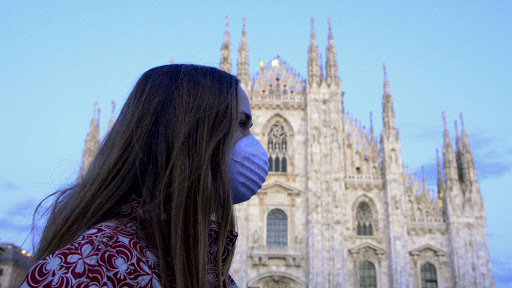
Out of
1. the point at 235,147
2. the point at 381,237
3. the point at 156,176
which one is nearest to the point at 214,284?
the point at 156,176

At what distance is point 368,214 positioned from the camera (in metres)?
25.7

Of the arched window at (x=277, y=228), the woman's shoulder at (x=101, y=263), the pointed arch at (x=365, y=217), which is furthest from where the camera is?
the arched window at (x=277, y=228)

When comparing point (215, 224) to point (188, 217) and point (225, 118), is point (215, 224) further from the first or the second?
point (225, 118)

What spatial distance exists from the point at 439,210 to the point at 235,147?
2581cm

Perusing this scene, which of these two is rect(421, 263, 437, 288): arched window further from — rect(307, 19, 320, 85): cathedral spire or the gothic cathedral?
rect(307, 19, 320, 85): cathedral spire

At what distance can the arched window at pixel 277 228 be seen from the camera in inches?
1009

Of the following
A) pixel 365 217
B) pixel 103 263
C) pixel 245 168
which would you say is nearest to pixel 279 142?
pixel 365 217

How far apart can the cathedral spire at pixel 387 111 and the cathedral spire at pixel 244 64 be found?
25.0ft

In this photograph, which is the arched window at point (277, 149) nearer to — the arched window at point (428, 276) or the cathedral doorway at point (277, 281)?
the cathedral doorway at point (277, 281)

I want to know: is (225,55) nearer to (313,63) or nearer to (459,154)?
Result: (313,63)

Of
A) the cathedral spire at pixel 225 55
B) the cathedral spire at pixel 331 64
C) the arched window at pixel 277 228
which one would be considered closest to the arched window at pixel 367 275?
the arched window at pixel 277 228

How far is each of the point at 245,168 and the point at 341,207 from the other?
24.0 metres

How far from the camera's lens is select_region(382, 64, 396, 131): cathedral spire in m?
26.8

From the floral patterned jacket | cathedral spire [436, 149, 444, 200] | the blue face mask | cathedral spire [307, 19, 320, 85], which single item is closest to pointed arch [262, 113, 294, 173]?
cathedral spire [307, 19, 320, 85]
